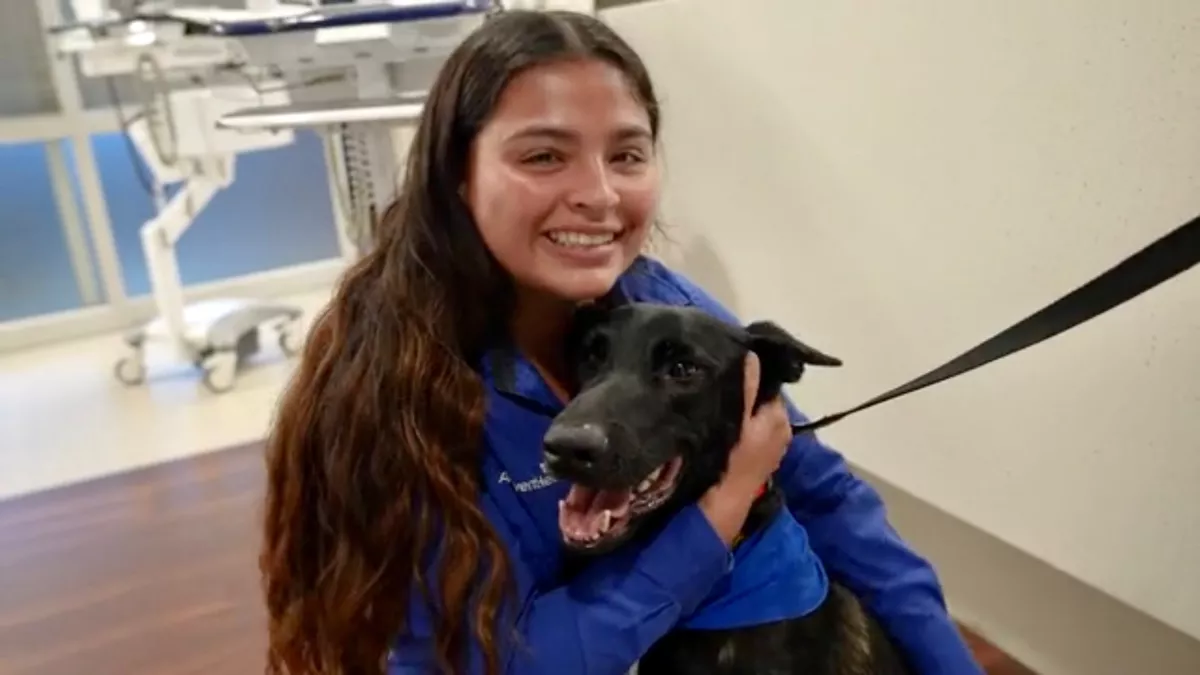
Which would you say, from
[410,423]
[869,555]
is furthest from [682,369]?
[869,555]

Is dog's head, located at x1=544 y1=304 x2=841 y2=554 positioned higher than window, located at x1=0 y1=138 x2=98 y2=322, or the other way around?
dog's head, located at x1=544 y1=304 x2=841 y2=554

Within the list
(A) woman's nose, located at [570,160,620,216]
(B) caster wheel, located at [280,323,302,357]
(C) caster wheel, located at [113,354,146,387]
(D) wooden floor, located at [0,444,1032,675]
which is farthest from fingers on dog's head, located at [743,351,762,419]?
(C) caster wheel, located at [113,354,146,387]

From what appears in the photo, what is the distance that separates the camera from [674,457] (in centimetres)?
108

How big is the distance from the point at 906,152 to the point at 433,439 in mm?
917

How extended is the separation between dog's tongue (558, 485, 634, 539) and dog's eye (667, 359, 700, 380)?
0.13 meters

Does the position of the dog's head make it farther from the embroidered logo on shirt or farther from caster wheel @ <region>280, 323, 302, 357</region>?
caster wheel @ <region>280, 323, 302, 357</region>

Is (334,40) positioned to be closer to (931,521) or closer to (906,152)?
(906,152)

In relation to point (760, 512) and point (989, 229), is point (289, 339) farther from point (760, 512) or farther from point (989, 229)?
point (760, 512)

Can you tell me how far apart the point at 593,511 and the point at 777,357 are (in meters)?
0.27

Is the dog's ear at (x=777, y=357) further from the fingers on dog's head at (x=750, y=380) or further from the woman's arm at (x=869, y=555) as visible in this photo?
the woman's arm at (x=869, y=555)

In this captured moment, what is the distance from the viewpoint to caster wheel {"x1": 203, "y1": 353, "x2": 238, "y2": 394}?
145 inches

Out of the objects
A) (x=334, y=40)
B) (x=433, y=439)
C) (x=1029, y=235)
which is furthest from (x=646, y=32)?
(x=433, y=439)

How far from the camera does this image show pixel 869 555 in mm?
1328

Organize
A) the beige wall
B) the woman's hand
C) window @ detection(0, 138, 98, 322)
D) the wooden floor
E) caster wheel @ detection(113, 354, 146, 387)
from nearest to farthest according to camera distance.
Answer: the woman's hand, the beige wall, the wooden floor, caster wheel @ detection(113, 354, 146, 387), window @ detection(0, 138, 98, 322)
